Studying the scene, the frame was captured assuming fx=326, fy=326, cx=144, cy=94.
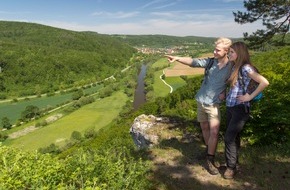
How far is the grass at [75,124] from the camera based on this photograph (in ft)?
178

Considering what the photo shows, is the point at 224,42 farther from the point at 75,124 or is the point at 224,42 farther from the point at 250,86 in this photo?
the point at 75,124

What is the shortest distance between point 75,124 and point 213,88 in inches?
2344

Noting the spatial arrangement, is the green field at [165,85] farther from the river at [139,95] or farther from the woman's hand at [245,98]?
the woman's hand at [245,98]

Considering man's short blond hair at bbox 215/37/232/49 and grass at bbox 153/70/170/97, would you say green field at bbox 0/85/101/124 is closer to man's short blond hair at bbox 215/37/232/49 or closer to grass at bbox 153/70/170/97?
grass at bbox 153/70/170/97

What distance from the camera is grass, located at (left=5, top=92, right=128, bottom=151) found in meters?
54.3

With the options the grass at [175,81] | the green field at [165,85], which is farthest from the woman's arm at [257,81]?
the grass at [175,81]

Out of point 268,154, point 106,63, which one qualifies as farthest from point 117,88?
point 268,154

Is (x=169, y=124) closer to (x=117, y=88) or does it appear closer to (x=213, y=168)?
(x=213, y=168)

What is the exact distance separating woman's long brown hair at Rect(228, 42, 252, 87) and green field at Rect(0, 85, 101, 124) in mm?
72867

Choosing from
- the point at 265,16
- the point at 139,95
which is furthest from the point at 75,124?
the point at 265,16

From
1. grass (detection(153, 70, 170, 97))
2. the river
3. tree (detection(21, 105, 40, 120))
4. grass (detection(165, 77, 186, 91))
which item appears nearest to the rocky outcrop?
the river

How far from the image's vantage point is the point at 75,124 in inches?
2483

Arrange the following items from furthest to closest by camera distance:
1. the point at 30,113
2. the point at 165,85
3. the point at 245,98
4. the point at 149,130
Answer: the point at 165,85 < the point at 30,113 < the point at 149,130 < the point at 245,98

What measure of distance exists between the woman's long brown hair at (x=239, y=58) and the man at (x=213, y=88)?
251 mm
